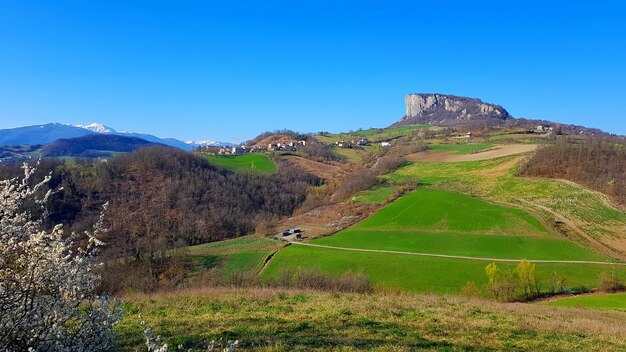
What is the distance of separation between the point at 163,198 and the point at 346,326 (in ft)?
318

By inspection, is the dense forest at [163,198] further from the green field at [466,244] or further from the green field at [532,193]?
the green field at [532,193]

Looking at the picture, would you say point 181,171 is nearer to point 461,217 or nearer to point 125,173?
point 125,173

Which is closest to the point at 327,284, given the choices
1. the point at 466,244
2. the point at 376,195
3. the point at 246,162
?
the point at 466,244

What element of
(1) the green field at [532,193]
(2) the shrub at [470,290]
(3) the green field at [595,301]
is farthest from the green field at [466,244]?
(3) the green field at [595,301]

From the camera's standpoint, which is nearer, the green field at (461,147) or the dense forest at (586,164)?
the dense forest at (586,164)

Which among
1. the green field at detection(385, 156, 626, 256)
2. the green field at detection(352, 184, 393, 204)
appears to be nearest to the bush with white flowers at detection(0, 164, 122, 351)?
the green field at detection(385, 156, 626, 256)

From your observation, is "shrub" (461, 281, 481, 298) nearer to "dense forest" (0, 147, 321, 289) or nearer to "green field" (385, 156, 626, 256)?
"green field" (385, 156, 626, 256)

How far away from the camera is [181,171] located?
118188 millimetres

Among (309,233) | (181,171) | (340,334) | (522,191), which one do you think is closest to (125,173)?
(181,171)

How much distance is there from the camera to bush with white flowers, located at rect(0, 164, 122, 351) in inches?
237

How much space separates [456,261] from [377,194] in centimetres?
4276

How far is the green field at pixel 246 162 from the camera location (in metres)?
135

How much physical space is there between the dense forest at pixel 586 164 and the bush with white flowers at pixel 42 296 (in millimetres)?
93309

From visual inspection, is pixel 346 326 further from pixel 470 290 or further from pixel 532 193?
pixel 532 193
